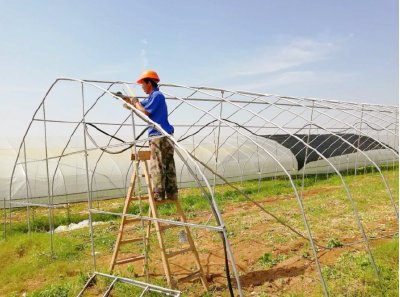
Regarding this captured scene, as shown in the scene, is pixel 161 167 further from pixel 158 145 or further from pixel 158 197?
pixel 158 197

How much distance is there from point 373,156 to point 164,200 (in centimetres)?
2156

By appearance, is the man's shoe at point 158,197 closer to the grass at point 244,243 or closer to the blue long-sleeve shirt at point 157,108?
the blue long-sleeve shirt at point 157,108

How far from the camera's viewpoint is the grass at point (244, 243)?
18.7 feet

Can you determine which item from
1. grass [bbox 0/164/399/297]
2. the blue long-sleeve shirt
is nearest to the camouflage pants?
the blue long-sleeve shirt

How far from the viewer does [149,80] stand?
18.7 feet

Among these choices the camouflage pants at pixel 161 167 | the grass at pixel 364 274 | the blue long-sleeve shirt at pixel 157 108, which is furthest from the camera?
the camouflage pants at pixel 161 167

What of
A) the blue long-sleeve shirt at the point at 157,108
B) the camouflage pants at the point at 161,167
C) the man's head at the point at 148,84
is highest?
the man's head at the point at 148,84

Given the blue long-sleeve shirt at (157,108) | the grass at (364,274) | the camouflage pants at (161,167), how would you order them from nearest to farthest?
the grass at (364,274) < the blue long-sleeve shirt at (157,108) < the camouflage pants at (161,167)

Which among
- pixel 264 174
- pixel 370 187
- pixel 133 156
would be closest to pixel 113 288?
pixel 133 156

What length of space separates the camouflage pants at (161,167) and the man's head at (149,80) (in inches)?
32.1

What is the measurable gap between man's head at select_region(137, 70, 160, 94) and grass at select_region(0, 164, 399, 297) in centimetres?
286

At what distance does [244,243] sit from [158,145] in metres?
3.59

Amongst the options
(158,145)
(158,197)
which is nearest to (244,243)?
(158,197)

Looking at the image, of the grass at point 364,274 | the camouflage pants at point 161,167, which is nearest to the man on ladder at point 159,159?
the camouflage pants at point 161,167
